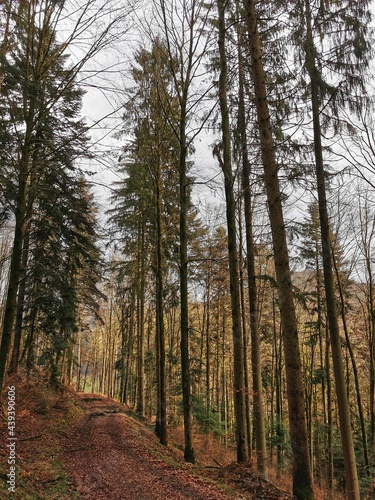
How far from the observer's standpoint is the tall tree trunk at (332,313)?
7.41 metres

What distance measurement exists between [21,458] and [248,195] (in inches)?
329

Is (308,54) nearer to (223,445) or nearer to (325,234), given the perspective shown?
(325,234)

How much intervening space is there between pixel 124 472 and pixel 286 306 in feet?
15.4

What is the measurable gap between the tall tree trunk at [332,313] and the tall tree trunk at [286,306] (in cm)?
168

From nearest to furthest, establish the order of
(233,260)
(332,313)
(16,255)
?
1. (16,255)
2. (332,313)
3. (233,260)

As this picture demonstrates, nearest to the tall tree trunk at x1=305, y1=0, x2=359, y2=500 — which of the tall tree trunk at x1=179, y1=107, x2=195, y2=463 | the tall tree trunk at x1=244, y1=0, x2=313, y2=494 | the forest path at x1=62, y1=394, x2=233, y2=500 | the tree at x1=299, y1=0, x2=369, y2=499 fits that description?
the tree at x1=299, y1=0, x2=369, y2=499

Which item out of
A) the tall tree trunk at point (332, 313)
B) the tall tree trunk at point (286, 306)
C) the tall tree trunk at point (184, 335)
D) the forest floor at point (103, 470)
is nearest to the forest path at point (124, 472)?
the forest floor at point (103, 470)

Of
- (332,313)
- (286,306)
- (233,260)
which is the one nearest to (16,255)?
(286,306)

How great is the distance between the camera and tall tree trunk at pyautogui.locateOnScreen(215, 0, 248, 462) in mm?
7973

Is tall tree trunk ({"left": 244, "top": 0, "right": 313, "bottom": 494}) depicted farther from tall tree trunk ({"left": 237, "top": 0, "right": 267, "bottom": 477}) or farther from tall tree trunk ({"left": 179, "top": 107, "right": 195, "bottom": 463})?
tall tree trunk ({"left": 179, "top": 107, "right": 195, "bottom": 463})

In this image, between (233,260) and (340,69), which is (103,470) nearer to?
(233,260)

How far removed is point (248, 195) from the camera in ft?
32.2

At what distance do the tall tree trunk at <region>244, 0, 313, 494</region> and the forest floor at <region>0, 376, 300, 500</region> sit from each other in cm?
137

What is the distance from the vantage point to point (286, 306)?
18.4 feet
